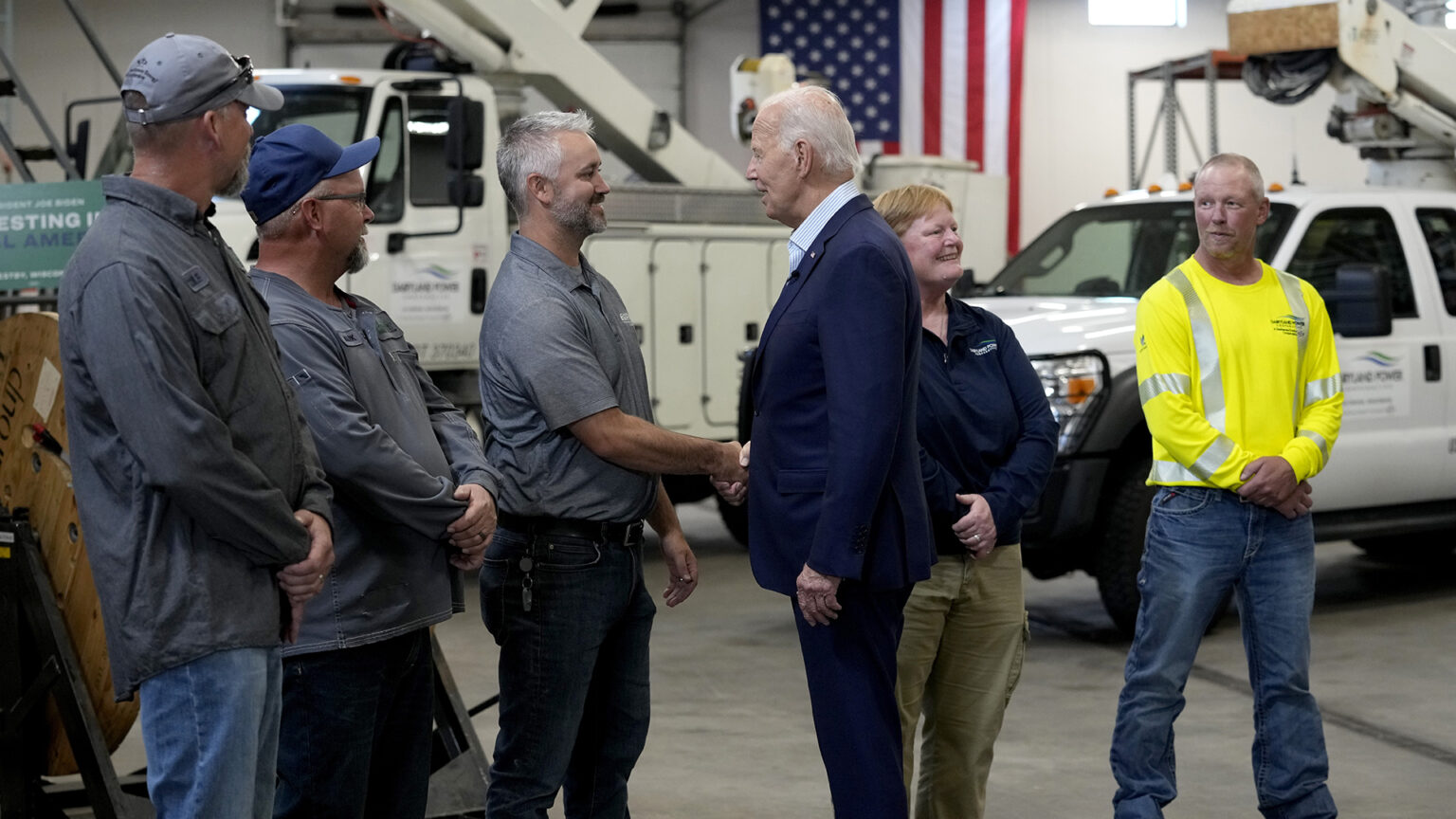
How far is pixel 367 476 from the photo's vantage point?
291 cm

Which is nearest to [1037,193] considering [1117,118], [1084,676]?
[1117,118]

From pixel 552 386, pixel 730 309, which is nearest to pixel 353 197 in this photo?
pixel 552 386

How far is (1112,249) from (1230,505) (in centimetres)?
375

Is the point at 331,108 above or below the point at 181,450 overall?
above

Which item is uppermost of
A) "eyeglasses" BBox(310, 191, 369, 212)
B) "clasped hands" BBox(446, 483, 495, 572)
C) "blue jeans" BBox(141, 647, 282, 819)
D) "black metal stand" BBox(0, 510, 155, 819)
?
"eyeglasses" BBox(310, 191, 369, 212)

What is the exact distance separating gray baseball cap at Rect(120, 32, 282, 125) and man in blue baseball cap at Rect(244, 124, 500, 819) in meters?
0.44

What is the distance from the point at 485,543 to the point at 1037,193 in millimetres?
16714

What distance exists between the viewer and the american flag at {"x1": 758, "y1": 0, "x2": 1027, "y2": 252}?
55.2 ft

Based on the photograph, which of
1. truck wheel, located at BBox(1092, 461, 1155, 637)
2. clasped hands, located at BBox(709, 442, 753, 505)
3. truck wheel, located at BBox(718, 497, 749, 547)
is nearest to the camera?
clasped hands, located at BBox(709, 442, 753, 505)

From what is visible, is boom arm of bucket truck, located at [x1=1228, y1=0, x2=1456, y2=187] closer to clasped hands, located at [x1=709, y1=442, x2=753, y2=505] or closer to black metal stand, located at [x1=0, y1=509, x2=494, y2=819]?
clasped hands, located at [x1=709, y1=442, x2=753, y2=505]

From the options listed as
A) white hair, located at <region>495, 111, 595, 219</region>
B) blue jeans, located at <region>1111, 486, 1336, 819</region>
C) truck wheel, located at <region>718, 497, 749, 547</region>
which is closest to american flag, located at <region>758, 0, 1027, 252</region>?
truck wheel, located at <region>718, 497, 749, 547</region>

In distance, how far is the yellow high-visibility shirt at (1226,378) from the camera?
4.01 meters

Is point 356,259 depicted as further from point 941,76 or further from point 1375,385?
point 941,76

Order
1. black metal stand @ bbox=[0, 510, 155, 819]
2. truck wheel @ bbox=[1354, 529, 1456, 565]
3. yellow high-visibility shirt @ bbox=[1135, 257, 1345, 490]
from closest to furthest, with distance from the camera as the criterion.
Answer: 1. black metal stand @ bbox=[0, 510, 155, 819]
2. yellow high-visibility shirt @ bbox=[1135, 257, 1345, 490]
3. truck wheel @ bbox=[1354, 529, 1456, 565]
